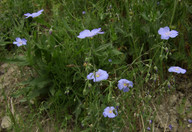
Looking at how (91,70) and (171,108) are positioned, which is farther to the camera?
(171,108)

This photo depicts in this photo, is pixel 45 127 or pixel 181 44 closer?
pixel 45 127

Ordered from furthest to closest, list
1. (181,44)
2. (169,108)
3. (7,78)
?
(7,78)
(181,44)
(169,108)

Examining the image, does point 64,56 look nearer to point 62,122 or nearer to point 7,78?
point 62,122

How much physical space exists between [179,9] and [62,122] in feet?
5.45

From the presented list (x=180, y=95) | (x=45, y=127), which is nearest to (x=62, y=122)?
(x=45, y=127)

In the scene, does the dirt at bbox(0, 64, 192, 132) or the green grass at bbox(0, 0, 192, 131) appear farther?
the dirt at bbox(0, 64, 192, 132)

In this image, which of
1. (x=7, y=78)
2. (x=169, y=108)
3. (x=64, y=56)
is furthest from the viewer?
(x=7, y=78)

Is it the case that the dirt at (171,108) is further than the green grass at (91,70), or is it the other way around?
the dirt at (171,108)

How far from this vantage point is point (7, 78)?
2.34 meters

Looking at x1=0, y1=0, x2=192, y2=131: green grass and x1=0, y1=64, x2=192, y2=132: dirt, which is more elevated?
x1=0, y1=0, x2=192, y2=131: green grass

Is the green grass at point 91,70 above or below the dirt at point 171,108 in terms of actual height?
above

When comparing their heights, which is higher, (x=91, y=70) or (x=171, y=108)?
(x=91, y=70)

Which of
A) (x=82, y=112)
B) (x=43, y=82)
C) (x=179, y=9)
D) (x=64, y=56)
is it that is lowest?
(x=82, y=112)

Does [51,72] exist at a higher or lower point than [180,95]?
higher
